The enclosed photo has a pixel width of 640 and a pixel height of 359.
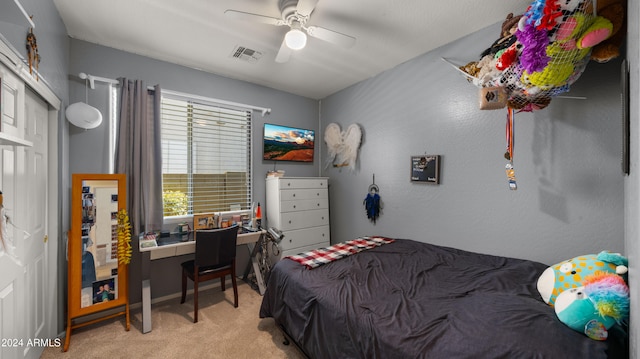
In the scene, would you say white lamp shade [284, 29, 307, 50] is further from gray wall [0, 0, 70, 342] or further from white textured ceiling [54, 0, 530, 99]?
gray wall [0, 0, 70, 342]

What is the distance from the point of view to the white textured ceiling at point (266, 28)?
6.56 ft

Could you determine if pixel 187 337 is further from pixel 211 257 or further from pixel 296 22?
pixel 296 22

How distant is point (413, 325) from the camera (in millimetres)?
1303

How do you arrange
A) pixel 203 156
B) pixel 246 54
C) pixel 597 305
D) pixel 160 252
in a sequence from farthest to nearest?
pixel 203 156 < pixel 246 54 < pixel 160 252 < pixel 597 305

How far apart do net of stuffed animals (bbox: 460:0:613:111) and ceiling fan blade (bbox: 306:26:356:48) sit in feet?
3.49

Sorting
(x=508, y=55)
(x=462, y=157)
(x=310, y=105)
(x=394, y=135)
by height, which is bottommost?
(x=462, y=157)

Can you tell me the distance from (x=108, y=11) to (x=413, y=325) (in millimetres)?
3178

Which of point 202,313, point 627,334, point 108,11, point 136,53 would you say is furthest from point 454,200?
point 136,53

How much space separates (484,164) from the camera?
2350mm

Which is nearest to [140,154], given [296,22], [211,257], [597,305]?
[211,257]

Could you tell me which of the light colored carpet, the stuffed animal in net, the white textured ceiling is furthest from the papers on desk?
the stuffed animal in net

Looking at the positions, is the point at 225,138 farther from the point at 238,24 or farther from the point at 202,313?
the point at 202,313

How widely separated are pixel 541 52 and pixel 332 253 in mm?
2084

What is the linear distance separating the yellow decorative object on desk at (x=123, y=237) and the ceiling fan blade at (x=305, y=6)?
2.35 m
